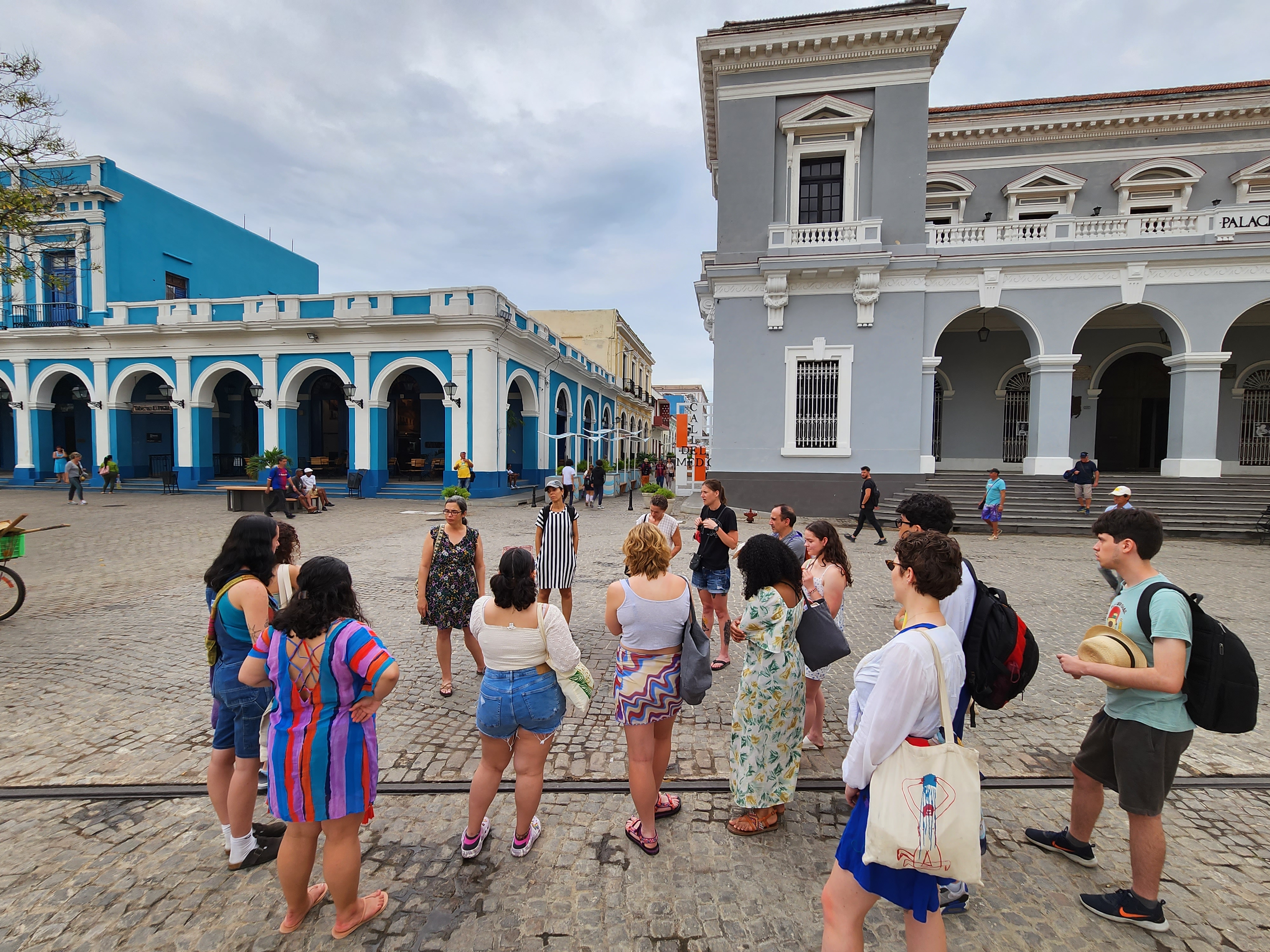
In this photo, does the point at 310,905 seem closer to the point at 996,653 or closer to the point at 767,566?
the point at 767,566

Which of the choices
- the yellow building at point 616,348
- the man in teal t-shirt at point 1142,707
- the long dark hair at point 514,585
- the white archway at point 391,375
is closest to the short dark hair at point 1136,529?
the man in teal t-shirt at point 1142,707

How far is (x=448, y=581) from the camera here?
13.8 ft

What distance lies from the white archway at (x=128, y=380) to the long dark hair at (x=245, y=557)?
75.4ft

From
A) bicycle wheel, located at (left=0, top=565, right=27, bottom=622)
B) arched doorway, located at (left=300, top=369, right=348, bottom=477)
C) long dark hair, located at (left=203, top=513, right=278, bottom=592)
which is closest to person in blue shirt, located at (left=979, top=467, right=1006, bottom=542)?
long dark hair, located at (left=203, top=513, right=278, bottom=592)

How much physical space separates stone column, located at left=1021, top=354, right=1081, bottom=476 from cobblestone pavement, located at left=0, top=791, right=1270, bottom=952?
1303 centimetres

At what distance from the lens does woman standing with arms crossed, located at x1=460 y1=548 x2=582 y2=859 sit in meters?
2.43

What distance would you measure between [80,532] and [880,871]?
14859 millimetres

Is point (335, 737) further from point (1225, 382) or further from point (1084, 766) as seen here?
point (1225, 382)

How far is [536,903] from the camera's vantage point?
2328 millimetres

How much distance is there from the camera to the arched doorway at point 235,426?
73.6 ft

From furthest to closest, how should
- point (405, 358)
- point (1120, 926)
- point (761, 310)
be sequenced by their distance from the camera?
point (405, 358), point (761, 310), point (1120, 926)

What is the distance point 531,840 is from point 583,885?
1.10ft

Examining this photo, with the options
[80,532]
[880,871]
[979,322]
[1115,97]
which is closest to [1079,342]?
[979,322]

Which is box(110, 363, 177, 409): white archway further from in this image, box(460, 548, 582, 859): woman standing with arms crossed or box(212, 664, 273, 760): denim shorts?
box(460, 548, 582, 859): woman standing with arms crossed
